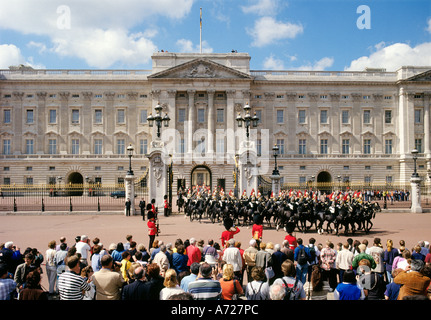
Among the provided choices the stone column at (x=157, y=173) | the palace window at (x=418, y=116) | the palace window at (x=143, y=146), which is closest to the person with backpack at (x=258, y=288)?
the stone column at (x=157, y=173)

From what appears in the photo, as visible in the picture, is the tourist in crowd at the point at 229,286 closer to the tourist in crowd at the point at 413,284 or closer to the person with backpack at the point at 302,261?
the person with backpack at the point at 302,261

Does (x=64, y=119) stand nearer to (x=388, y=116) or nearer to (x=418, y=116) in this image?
(x=388, y=116)

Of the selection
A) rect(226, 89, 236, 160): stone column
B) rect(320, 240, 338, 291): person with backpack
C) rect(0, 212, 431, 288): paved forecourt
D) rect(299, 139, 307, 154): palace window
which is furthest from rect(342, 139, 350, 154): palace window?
rect(320, 240, 338, 291): person with backpack

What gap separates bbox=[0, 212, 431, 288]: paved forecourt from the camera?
53.0ft

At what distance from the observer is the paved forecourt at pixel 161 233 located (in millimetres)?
16156

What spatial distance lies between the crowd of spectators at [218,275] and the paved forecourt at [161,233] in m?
5.86

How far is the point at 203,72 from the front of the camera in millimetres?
52375

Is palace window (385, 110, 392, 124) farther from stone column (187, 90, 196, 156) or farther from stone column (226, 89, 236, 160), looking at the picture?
stone column (187, 90, 196, 156)

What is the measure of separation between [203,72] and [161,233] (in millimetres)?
38016

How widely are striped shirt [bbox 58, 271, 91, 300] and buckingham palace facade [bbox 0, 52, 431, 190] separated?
45350 millimetres

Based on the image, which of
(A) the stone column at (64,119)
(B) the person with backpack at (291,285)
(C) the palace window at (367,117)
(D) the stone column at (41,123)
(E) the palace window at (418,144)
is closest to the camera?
(B) the person with backpack at (291,285)

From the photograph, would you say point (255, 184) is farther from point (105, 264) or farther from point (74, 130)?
point (74, 130)

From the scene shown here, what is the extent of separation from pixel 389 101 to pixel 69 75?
4871cm

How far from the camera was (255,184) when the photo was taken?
2597cm
